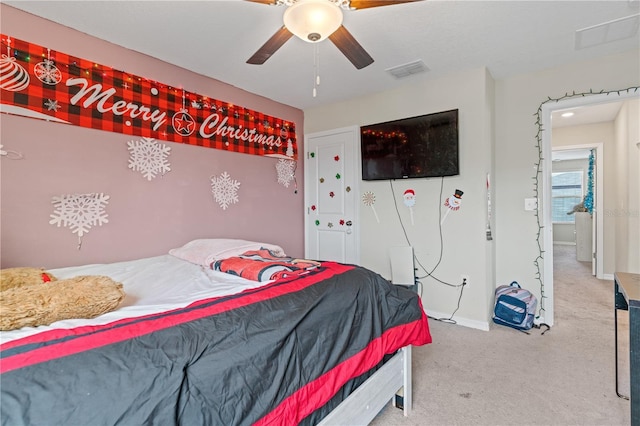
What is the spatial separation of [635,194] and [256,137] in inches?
175

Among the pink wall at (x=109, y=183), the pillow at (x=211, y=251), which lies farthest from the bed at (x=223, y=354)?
the pink wall at (x=109, y=183)

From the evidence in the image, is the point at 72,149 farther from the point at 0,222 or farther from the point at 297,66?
the point at 297,66

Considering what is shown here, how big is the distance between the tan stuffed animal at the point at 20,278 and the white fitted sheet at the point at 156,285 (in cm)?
33

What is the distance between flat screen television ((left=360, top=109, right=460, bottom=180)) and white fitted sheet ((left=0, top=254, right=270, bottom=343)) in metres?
2.21

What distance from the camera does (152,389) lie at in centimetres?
77

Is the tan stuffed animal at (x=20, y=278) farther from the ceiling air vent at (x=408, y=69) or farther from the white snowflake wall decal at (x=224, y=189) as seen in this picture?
the ceiling air vent at (x=408, y=69)

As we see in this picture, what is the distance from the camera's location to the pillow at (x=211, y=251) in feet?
7.11

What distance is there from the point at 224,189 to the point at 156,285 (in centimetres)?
162

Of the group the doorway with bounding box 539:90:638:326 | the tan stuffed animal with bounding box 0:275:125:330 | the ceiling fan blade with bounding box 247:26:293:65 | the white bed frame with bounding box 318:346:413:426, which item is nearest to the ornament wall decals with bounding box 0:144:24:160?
the tan stuffed animal with bounding box 0:275:125:330

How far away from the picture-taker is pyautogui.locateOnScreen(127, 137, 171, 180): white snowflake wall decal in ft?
8.20

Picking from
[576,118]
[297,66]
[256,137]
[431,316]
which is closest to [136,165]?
[256,137]

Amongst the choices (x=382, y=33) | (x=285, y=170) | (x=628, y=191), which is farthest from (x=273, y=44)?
(x=628, y=191)

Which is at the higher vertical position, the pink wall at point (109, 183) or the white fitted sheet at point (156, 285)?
the pink wall at point (109, 183)

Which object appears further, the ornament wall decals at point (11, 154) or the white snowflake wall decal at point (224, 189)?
the white snowflake wall decal at point (224, 189)
